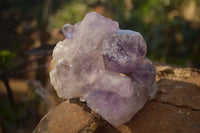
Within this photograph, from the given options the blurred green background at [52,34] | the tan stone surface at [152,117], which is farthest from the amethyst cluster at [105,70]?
the blurred green background at [52,34]

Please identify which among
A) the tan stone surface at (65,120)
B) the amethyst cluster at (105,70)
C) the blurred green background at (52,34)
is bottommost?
the blurred green background at (52,34)

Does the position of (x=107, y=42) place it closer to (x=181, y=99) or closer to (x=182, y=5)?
(x=181, y=99)

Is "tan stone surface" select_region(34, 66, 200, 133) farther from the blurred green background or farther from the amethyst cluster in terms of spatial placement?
the blurred green background

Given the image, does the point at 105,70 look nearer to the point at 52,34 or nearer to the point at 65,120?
the point at 65,120

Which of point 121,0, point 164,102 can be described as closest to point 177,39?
point 121,0

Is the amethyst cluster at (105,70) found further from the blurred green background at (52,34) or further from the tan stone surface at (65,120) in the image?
the blurred green background at (52,34)
